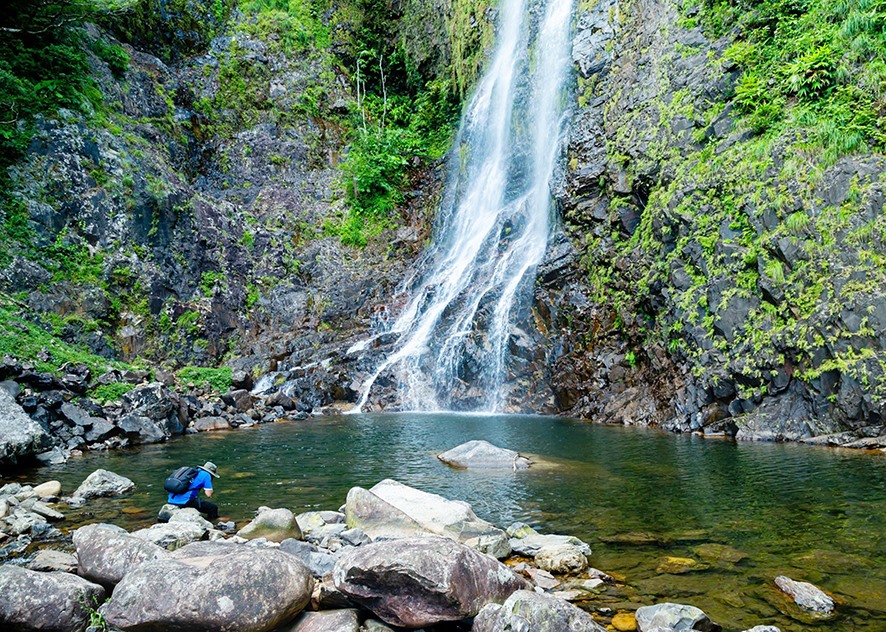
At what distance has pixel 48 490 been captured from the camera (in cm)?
896

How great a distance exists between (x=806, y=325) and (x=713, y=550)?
8.89 metres

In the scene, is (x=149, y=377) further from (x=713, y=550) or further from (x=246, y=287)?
(x=713, y=550)

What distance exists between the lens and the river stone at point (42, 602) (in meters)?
4.18

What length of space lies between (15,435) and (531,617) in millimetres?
11504

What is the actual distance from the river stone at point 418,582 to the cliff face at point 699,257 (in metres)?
11.1

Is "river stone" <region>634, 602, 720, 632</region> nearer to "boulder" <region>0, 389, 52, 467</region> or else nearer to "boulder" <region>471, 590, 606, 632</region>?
"boulder" <region>471, 590, 606, 632</region>

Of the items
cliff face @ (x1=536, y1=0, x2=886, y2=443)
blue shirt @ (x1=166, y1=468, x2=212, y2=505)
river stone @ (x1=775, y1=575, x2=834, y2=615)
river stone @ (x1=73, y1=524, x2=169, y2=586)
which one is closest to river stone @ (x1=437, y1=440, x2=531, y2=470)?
blue shirt @ (x1=166, y1=468, x2=212, y2=505)

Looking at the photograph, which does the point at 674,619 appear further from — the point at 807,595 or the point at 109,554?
the point at 109,554

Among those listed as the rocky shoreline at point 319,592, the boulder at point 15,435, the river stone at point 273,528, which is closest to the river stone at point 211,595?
the rocky shoreline at point 319,592

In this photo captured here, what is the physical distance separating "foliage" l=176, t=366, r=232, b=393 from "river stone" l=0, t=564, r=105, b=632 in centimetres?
1813

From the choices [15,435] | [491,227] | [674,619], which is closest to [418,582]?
[674,619]

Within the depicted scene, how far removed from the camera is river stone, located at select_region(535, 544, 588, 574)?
5793mm

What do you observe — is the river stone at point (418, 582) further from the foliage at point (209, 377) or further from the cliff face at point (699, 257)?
the foliage at point (209, 377)

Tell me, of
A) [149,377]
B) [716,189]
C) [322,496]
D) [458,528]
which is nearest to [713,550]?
[458,528]
